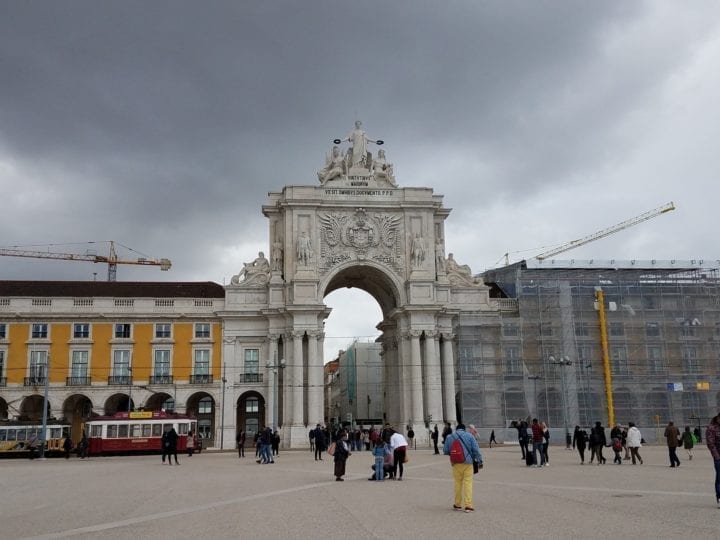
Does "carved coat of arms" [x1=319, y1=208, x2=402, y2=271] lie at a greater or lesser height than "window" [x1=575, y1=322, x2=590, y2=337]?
greater

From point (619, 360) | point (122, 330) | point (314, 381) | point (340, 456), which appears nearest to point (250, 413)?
point (122, 330)

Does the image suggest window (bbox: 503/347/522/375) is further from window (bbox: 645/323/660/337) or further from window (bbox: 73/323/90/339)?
window (bbox: 73/323/90/339)

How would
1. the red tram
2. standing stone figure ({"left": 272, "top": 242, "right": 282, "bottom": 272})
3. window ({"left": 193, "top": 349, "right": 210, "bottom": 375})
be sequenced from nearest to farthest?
1. the red tram
2. window ({"left": 193, "top": 349, "right": 210, "bottom": 375})
3. standing stone figure ({"left": 272, "top": 242, "right": 282, "bottom": 272})

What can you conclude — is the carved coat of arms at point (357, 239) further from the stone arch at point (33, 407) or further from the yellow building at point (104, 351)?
the stone arch at point (33, 407)

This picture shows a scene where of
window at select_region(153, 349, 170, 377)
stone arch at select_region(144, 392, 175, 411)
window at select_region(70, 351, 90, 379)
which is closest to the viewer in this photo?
window at select_region(70, 351, 90, 379)

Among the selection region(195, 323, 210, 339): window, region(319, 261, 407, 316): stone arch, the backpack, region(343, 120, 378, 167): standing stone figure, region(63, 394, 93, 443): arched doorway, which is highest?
region(343, 120, 378, 167): standing stone figure

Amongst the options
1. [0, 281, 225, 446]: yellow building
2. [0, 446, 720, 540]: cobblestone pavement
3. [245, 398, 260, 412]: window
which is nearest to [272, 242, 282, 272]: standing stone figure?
[0, 281, 225, 446]: yellow building

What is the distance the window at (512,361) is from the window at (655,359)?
9585 mm

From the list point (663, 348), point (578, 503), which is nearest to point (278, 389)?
point (663, 348)

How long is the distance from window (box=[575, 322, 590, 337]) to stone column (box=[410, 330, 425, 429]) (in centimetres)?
1223

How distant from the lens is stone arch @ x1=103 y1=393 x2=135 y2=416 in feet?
198

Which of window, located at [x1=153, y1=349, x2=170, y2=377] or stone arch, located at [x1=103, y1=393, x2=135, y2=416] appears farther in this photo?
window, located at [x1=153, y1=349, x2=170, y2=377]

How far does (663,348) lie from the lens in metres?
55.6

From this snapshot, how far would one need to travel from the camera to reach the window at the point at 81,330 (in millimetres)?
60938
